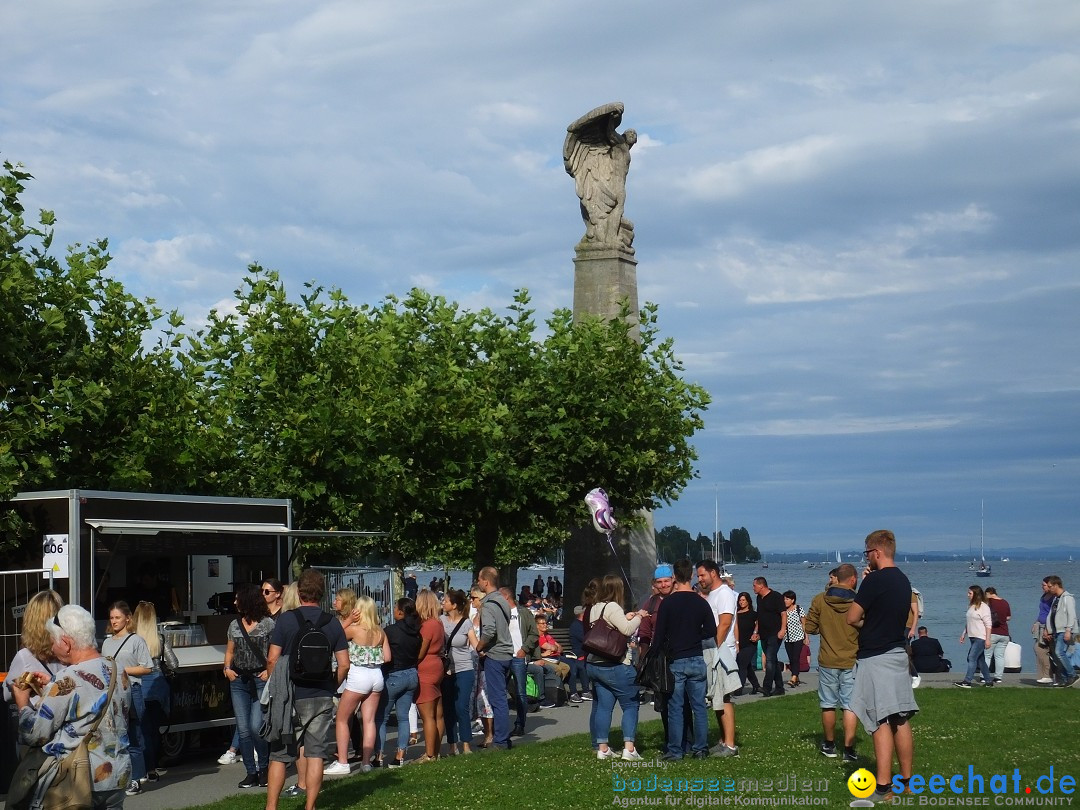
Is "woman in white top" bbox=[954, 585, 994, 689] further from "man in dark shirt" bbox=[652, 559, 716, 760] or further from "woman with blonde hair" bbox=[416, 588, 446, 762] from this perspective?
"woman with blonde hair" bbox=[416, 588, 446, 762]

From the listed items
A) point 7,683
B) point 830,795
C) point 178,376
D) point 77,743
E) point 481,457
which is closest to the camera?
point 77,743

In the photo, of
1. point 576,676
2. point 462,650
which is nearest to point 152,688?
point 462,650

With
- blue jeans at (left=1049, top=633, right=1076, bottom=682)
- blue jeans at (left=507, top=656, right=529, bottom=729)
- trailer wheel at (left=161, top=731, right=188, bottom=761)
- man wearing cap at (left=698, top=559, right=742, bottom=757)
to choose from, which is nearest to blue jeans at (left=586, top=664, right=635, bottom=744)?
man wearing cap at (left=698, top=559, right=742, bottom=757)

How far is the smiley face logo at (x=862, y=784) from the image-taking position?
9727mm

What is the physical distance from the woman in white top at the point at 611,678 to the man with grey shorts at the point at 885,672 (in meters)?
2.94

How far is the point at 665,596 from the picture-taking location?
1234cm

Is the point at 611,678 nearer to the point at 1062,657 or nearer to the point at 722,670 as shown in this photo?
the point at 722,670

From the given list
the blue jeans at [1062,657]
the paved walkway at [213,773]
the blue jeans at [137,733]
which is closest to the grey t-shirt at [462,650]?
the paved walkway at [213,773]

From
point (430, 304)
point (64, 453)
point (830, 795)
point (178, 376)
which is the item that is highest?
point (430, 304)

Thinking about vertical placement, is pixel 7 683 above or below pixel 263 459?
below

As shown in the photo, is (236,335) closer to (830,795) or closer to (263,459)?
(263,459)

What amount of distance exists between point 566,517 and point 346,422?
9.63 meters

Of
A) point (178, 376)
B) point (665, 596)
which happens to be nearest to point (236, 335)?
point (178, 376)

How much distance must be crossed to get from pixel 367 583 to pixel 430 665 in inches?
196
